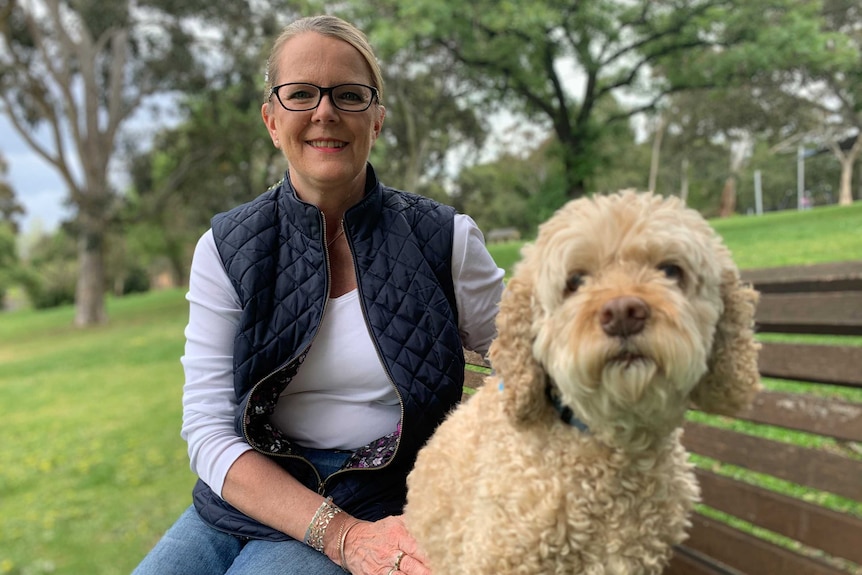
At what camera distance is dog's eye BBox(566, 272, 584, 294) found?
1.18 meters

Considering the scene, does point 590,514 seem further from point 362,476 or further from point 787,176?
point 787,176

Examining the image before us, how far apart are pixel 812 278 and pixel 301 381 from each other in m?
1.78

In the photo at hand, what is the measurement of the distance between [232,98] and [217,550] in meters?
17.6

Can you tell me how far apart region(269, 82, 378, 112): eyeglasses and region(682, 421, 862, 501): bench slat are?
1.71 metres

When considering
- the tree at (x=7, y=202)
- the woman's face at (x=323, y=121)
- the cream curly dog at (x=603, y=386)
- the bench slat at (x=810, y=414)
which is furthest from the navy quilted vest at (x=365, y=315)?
the tree at (x=7, y=202)

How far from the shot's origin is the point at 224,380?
182 centimetres

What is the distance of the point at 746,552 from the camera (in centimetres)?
207

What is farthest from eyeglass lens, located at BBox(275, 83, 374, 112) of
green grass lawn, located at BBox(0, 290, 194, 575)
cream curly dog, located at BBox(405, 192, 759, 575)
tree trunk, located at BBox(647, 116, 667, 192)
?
tree trunk, located at BBox(647, 116, 667, 192)

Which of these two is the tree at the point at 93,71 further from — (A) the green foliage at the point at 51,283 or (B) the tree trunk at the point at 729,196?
(A) the green foliage at the point at 51,283

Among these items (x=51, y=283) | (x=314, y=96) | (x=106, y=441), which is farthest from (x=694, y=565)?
(x=51, y=283)

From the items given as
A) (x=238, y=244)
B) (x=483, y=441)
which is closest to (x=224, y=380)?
(x=238, y=244)

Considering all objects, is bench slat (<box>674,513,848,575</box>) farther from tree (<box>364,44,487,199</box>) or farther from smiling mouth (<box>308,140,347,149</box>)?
tree (<box>364,44,487,199</box>)

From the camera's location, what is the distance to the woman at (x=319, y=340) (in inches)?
68.3

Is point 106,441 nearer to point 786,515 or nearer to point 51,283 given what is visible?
point 786,515
